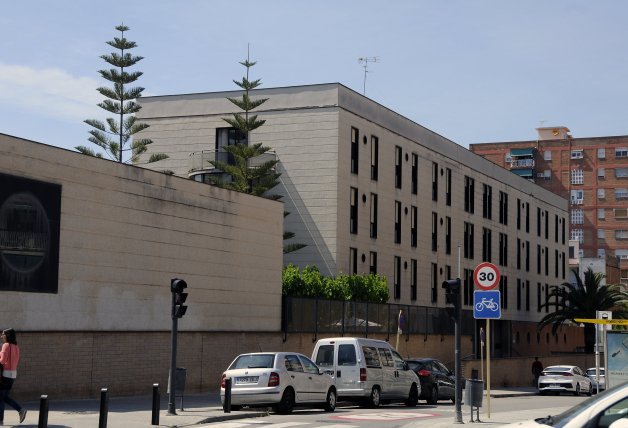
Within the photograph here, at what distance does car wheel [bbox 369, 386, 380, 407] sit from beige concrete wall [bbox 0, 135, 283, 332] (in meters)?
6.46

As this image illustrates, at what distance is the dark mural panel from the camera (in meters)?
25.3

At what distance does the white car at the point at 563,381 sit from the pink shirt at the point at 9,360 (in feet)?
102

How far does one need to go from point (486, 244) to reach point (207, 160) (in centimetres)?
2294

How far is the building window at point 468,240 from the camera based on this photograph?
63406 mm

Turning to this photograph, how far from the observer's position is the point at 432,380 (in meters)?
34.3

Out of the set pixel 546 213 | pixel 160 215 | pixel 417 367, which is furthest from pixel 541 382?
pixel 546 213

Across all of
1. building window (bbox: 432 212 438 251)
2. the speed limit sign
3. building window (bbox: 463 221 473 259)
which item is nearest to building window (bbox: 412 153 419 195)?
building window (bbox: 432 212 438 251)

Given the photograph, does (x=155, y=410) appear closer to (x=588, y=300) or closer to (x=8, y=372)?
(x=8, y=372)

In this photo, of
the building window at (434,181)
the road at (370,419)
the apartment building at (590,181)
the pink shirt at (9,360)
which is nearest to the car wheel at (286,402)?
the road at (370,419)

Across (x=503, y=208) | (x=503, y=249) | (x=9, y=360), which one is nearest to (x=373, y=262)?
(x=503, y=249)

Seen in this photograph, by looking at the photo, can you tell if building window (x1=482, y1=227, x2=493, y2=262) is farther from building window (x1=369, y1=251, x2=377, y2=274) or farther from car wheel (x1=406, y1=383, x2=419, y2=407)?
car wheel (x1=406, y1=383, x2=419, y2=407)

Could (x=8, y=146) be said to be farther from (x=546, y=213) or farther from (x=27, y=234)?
(x=546, y=213)

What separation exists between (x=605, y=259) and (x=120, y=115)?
2576 inches

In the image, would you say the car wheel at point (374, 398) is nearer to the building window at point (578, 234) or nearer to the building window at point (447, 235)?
the building window at point (447, 235)
